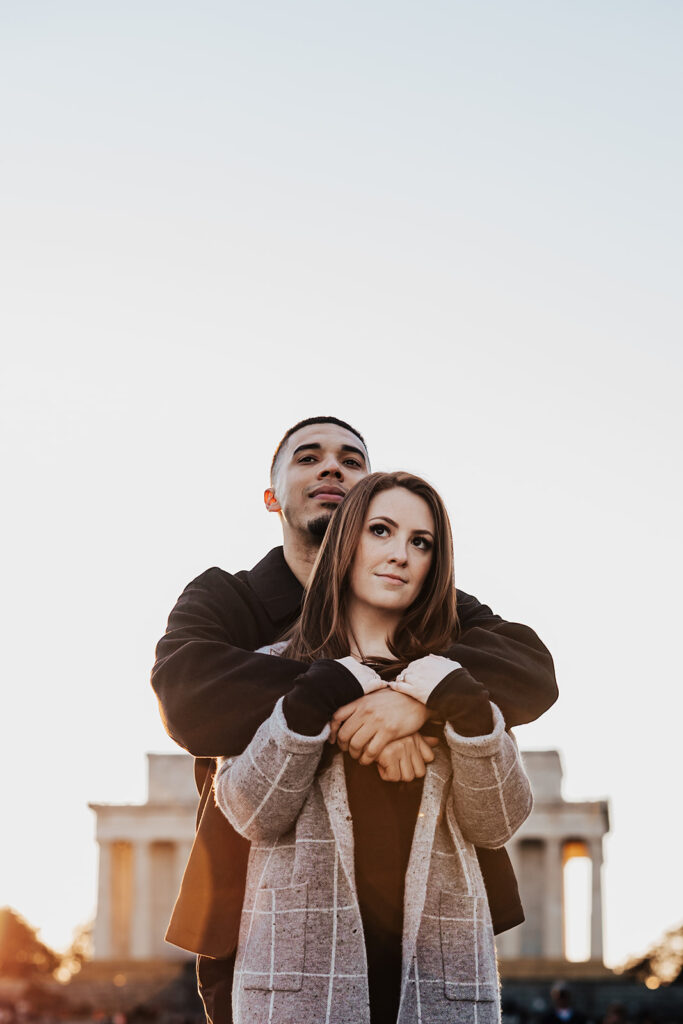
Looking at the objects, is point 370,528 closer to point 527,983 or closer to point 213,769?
point 213,769

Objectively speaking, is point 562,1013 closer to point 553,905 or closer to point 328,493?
point 328,493

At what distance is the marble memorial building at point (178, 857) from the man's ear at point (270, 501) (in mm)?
73681

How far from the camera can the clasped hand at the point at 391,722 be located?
5.23m

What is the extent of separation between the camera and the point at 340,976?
5.09 m

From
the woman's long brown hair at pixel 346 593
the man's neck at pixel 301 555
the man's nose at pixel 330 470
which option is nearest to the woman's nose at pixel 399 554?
the woman's long brown hair at pixel 346 593

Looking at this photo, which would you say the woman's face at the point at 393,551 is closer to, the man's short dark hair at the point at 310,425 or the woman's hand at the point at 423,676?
the woman's hand at the point at 423,676

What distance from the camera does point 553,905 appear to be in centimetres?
7894

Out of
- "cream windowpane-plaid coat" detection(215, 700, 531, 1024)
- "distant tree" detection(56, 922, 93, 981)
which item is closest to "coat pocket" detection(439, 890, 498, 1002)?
"cream windowpane-plaid coat" detection(215, 700, 531, 1024)

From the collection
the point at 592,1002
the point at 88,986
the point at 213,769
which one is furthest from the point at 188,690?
the point at 88,986

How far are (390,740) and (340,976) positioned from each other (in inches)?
32.1

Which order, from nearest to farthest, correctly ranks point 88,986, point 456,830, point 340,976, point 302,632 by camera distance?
point 340,976 → point 456,830 → point 302,632 → point 88,986

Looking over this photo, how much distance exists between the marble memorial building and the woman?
2987 inches

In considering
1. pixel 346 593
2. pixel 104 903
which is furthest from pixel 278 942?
pixel 104 903

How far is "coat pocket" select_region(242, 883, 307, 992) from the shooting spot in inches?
202
